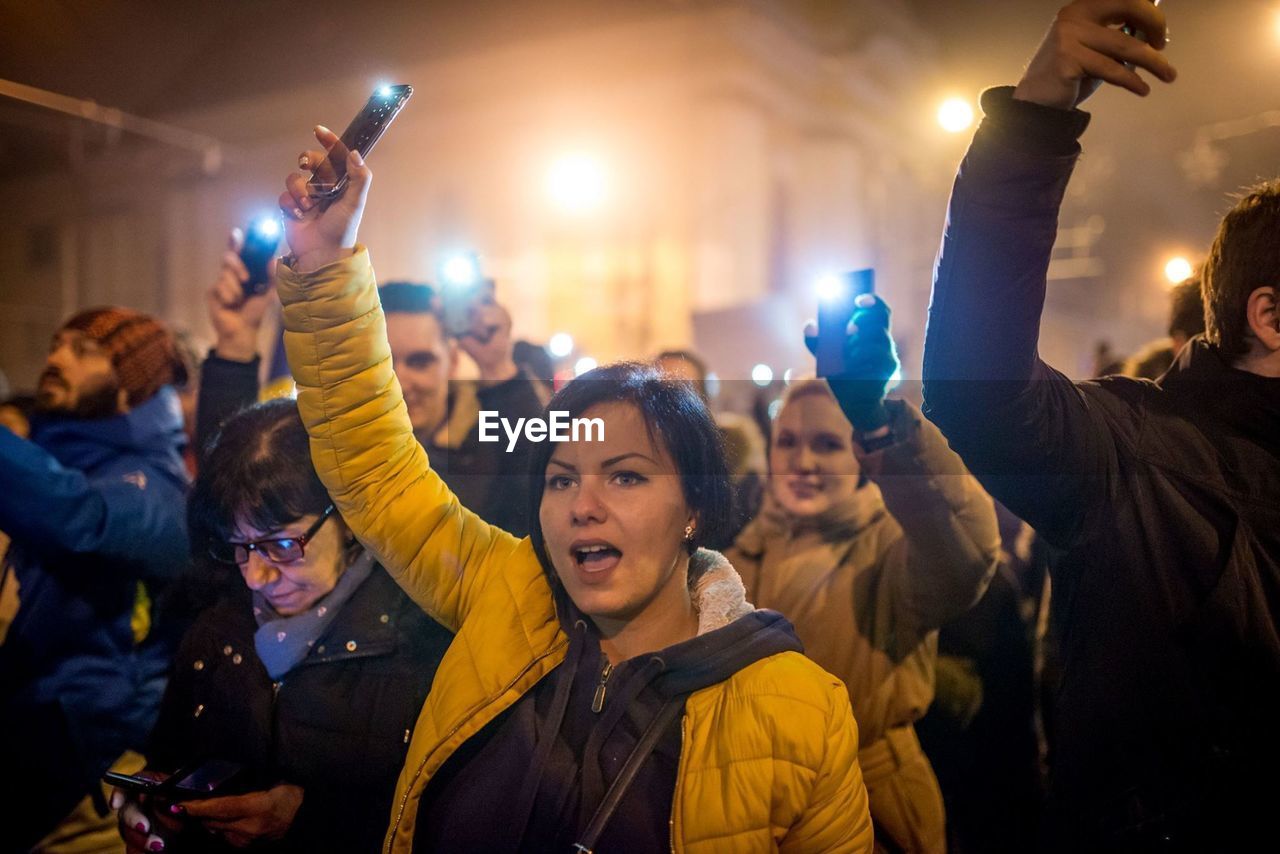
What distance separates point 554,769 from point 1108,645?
1.01 m

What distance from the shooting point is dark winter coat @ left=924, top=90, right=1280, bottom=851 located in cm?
141

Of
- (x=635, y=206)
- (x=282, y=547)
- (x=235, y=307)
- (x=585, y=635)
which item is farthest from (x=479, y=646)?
(x=635, y=206)

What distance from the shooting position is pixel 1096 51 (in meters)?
1.19

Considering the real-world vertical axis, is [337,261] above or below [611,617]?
above

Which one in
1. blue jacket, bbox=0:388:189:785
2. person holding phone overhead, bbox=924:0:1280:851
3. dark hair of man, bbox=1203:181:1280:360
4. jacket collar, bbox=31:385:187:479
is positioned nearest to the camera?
person holding phone overhead, bbox=924:0:1280:851

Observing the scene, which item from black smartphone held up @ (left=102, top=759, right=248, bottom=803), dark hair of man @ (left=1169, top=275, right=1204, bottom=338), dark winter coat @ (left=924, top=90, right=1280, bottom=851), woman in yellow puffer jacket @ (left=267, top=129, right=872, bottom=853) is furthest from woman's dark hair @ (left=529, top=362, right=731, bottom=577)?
dark hair of man @ (left=1169, top=275, right=1204, bottom=338)

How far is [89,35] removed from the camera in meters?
3.55

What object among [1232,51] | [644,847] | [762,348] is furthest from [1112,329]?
[644,847]

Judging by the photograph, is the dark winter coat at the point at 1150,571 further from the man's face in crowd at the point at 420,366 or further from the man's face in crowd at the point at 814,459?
the man's face in crowd at the point at 420,366

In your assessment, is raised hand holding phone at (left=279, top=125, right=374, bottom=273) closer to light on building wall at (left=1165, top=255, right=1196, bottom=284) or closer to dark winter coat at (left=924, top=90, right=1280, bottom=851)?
dark winter coat at (left=924, top=90, right=1280, bottom=851)

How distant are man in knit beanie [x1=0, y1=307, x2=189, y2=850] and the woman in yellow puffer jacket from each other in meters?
1.01

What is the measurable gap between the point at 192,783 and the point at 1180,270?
307 cm

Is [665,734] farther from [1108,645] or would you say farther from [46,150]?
[46,150]

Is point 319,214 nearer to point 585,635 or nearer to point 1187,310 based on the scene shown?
point 585,635
